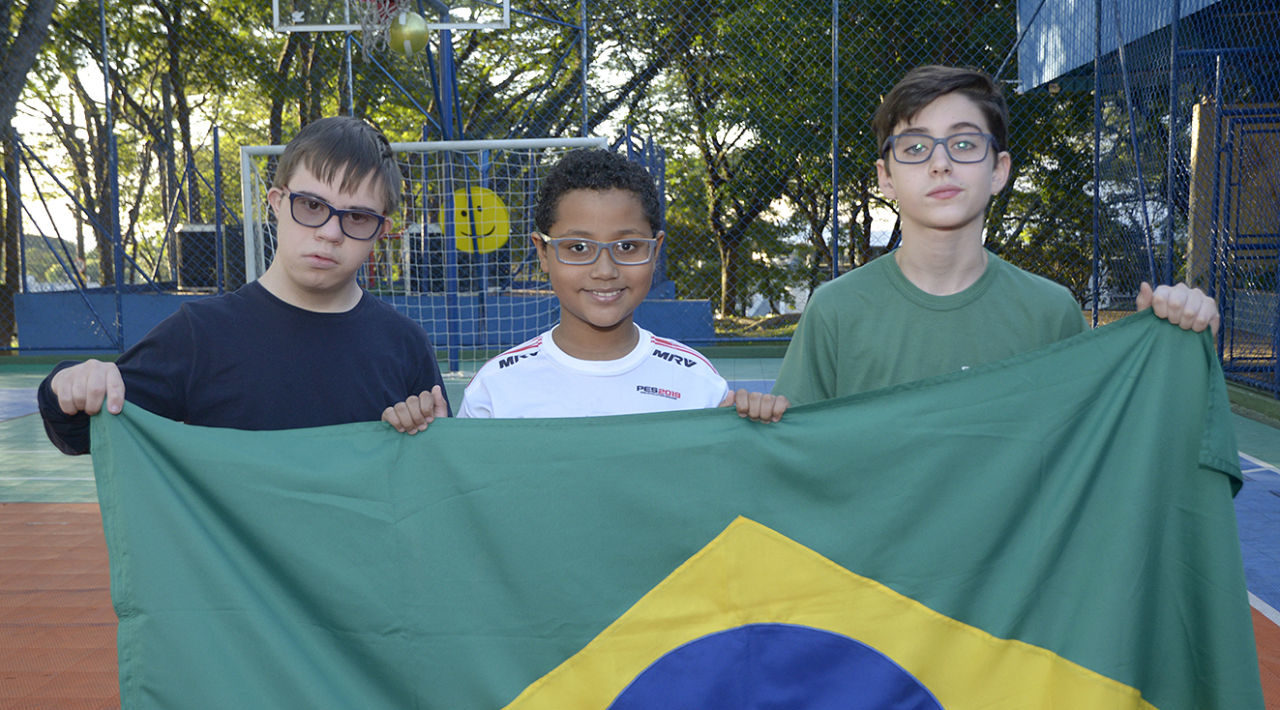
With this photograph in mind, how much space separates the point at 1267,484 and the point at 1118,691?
4.90 metres

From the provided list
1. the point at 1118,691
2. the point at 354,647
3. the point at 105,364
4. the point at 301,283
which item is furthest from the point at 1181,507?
the point at 105,364

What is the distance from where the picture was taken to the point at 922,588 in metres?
2.11

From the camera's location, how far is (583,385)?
2.45 m

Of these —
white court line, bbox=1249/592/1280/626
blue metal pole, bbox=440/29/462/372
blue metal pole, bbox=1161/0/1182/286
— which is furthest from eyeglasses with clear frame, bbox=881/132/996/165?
blue metal pole, bbox=440/29/462/372

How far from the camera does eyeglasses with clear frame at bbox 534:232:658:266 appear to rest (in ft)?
7.89

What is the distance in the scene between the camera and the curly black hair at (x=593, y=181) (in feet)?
8.10

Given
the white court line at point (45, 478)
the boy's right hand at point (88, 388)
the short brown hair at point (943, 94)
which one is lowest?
the white court line at point (45, 478)

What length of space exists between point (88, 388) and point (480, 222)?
8288 millimetres

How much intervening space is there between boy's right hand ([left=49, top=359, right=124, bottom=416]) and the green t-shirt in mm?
1401

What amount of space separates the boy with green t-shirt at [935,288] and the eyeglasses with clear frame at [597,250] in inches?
16.3

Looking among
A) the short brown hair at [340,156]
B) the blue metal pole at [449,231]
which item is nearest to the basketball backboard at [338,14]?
the blue metal pole at [449,231]

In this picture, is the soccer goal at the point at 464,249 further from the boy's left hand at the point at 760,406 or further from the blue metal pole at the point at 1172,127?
the boy's left hand at the point at 760,406

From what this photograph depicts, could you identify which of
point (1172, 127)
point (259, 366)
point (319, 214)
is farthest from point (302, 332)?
point (1172, 127)

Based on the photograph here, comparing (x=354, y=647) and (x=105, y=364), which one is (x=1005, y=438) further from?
(x=105, y=364)
